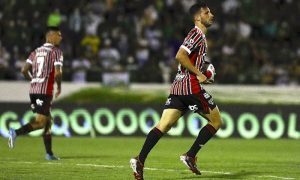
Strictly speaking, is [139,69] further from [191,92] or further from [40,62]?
[191,92]

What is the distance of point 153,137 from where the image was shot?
1080 centimetres

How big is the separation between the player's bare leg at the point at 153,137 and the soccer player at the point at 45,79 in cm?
381

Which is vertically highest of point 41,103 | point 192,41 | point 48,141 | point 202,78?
point 192,41

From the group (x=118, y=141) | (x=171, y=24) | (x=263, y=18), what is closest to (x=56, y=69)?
(x=118, y=141)

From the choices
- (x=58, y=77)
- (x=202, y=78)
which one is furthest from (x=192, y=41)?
(x=58, y=77)

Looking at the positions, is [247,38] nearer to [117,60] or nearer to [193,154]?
[117,60]

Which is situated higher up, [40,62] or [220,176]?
[40,62]

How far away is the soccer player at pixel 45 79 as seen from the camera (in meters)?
14.3

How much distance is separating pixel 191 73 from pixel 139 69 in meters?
12.3

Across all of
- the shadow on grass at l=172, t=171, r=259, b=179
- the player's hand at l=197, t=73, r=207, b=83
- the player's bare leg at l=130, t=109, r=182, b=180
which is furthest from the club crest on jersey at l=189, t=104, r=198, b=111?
the shadow on grass at l=172, t=171, r=259, b=179

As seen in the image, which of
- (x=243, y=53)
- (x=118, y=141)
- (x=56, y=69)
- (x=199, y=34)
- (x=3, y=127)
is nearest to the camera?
(x=199, y=34)

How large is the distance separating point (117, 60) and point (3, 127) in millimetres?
3757

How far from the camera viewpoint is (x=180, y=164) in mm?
13469

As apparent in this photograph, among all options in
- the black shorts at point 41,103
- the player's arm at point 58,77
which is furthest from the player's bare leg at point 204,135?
the black shorts at point 41,103
